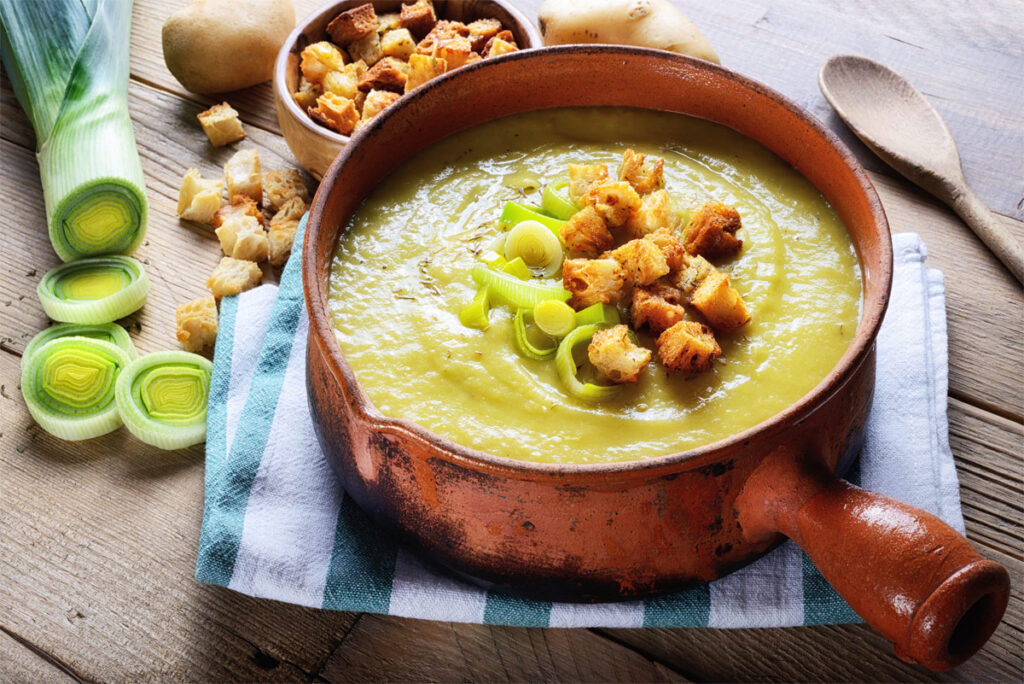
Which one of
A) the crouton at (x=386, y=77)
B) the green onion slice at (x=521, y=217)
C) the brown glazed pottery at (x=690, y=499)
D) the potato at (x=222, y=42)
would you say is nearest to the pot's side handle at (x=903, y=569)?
the brown glazed pottery at (x=690, y=499)

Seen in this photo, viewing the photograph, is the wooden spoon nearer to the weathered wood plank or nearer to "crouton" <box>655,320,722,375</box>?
"crouton" <box>655,320,722,375</box>

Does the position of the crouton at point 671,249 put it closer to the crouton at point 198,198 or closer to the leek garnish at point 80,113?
the crouton at point 198,198

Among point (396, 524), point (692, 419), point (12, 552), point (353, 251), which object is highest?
point (692, 419)

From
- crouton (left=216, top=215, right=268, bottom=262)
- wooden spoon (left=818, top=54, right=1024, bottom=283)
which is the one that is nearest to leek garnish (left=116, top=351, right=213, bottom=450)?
crouton (left=216, top=215, right=268, bottom=262)

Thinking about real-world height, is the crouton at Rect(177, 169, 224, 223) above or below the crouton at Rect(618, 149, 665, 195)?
below

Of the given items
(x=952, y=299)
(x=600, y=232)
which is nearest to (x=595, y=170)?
(x=600, y=232)

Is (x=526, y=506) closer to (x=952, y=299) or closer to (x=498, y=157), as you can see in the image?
(x=498, y=157)

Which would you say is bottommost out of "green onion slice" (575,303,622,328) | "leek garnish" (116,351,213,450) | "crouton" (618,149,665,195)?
"leek garnish" (116,351,213,450)
